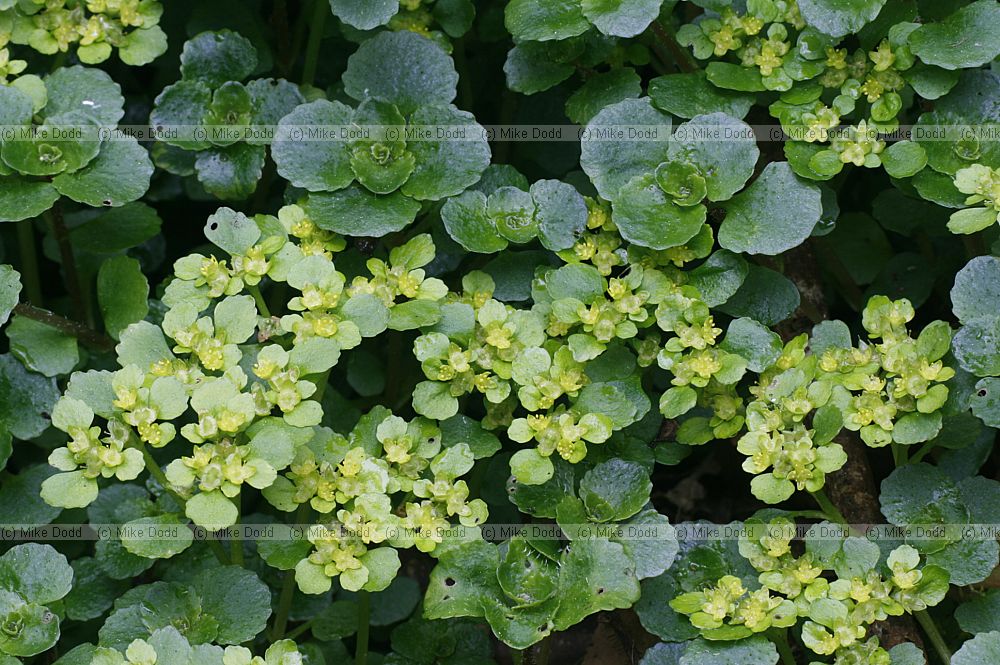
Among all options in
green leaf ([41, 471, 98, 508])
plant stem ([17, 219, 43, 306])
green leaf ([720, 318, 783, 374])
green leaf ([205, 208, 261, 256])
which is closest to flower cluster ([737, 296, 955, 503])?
green leaf ([720, 318, 783, 374])

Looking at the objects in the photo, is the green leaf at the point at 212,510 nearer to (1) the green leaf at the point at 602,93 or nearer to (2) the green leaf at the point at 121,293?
(2) the green leaf at the point at 121,293

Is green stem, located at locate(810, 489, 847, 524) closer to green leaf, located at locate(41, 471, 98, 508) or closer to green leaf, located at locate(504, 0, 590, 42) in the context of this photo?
green leaf, located at locate(504, 0, 590, 42)

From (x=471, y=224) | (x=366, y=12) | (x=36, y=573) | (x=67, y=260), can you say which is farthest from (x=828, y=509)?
(x=67, y=260)

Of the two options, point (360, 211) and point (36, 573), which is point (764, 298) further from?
point (36, 573)

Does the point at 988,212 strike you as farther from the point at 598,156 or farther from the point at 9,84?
the point at 9,84

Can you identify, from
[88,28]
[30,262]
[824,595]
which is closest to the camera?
[824,595]

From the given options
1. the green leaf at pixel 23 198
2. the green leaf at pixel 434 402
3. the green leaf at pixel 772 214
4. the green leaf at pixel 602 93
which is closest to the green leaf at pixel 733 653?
the green leaf at pixel 434 402
